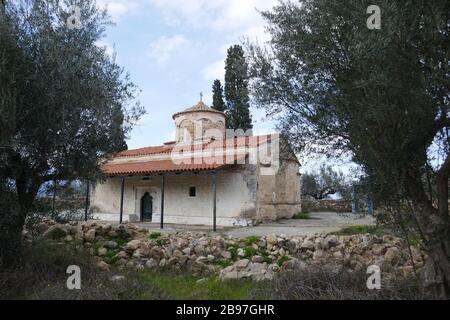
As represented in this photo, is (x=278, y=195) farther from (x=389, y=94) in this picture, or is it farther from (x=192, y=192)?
(x=389, y=94)

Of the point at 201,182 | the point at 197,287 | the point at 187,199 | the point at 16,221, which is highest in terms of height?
the point at 201,182

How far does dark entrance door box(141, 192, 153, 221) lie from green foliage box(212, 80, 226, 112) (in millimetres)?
11251

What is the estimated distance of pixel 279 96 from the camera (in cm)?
625

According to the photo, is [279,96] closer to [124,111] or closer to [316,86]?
[316,86]

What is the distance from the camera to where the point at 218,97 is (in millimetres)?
30156

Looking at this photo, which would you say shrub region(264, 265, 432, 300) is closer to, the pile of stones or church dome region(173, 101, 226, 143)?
the pile of stones

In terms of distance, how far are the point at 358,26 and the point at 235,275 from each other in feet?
15.8

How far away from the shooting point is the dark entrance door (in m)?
21.3

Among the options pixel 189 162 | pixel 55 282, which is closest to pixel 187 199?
pixel 189 162

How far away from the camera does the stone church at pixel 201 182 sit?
17906 millimetres

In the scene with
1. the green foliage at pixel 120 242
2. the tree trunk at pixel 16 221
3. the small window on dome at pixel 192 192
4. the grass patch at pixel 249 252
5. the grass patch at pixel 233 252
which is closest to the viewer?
the tree trunk at pixel 16 221

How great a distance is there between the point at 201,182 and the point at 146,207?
173 inches

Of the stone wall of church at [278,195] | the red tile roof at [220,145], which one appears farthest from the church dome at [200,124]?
the stone wall of church at [278,195]

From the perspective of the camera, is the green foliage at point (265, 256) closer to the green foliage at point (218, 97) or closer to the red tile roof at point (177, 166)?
the red tile roof at point (177, 166)
